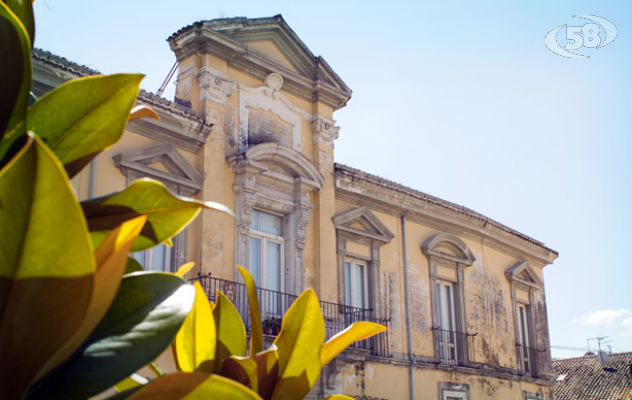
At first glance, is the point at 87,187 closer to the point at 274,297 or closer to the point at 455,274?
the point at 274,297

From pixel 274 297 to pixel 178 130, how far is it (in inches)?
115

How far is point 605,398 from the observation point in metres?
29.2

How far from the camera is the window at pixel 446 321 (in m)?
15.4

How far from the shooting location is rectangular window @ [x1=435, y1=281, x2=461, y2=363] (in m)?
15.4

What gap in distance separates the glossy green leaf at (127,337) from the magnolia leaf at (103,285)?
0.26 feet

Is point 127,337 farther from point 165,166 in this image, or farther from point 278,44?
point 278,44

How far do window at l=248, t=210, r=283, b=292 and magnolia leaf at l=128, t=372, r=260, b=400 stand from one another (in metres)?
10.9

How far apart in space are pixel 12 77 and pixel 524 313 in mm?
18788

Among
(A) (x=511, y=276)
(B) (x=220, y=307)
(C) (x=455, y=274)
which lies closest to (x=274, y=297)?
(C) (x=455, y=274)

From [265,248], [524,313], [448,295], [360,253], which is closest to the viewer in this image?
[265,248]

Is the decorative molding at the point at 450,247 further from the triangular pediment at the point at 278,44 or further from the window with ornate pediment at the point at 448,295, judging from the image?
the triangular pediment at the point at 278,44

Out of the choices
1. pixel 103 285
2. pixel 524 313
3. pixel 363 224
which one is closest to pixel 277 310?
pixel 363 224

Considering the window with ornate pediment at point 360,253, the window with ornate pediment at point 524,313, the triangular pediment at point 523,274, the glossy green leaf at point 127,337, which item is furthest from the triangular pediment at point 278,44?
the glossy green leaf at point 127,337

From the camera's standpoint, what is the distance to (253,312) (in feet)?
4.79
